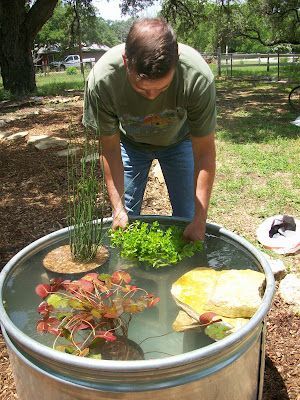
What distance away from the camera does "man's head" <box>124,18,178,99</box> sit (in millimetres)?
1313

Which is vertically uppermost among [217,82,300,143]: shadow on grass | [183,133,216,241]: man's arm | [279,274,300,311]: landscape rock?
[183,133,216,241]: man's arm

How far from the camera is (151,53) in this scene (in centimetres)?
131

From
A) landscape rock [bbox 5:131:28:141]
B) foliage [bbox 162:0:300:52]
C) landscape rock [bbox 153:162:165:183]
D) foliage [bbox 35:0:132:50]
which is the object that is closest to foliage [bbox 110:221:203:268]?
landscape rock [bbox 153:162:165:183]

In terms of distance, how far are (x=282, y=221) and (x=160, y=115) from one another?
177 cm

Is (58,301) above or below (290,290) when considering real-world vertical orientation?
above

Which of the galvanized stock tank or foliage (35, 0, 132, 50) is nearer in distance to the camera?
the galvanized stock tank

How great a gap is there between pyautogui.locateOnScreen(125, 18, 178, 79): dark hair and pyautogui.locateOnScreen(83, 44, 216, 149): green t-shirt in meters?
0.33

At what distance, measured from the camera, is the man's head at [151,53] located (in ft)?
4.31

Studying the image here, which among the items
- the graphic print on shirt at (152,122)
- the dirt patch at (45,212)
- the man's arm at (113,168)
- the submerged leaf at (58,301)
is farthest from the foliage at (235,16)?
the submerged leaf at (58,301)

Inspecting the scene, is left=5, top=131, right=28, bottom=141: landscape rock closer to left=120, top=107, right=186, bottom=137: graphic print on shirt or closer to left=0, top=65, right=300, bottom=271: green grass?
left=0, top=65, right=300, bottom=271: green grass

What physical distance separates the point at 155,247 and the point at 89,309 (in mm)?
408

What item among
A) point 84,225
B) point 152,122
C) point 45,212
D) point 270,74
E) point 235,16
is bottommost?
point 45,212

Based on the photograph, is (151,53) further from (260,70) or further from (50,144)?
(260,70)

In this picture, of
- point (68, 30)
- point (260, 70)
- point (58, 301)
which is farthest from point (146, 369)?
point (260, 70)
